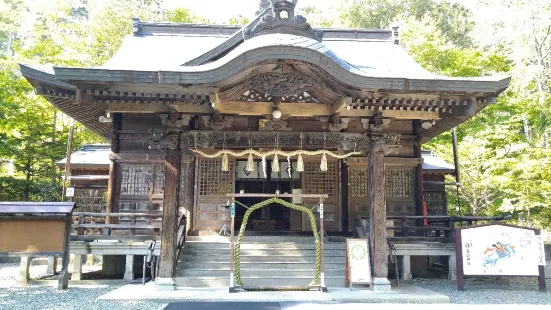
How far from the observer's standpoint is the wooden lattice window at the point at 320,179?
10891mm

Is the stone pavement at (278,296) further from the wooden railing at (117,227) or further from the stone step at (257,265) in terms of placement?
the wooden railing at (117,227)

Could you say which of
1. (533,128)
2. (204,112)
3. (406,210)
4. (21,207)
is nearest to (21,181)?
(21,207)

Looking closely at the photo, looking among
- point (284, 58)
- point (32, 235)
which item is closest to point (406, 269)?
point (284, 58)

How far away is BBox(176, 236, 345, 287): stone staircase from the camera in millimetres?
8238

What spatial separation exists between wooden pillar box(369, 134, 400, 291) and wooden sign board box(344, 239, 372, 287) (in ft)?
0.55

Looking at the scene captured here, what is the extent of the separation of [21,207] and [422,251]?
919cm

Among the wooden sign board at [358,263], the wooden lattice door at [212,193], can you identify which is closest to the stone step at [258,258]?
the wooden sign board at [358,263]

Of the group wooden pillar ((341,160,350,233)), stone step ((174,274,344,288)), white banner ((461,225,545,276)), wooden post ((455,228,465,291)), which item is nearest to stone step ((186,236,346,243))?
wooden pillar ((341,160,350,233))

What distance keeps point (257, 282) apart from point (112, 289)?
3234 millimetres

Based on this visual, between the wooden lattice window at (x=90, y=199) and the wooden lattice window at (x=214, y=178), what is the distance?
5.57m

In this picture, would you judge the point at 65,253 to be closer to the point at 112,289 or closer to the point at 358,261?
the point at 112,289

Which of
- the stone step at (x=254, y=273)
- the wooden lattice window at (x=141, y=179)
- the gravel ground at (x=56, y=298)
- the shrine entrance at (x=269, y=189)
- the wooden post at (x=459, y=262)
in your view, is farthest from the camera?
the shrine entrance at (x=269, y=189)

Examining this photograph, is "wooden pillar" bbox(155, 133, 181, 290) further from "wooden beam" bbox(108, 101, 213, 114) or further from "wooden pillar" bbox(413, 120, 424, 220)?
"wooden pillar" bbox(413, 120, 424, 220)

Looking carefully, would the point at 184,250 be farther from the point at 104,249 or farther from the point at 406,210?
the point at 406,210
